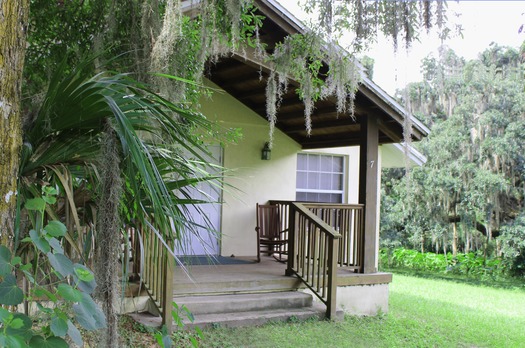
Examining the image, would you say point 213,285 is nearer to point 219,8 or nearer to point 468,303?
point 219,8

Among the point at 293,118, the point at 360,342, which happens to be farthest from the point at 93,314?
the point at 293,118

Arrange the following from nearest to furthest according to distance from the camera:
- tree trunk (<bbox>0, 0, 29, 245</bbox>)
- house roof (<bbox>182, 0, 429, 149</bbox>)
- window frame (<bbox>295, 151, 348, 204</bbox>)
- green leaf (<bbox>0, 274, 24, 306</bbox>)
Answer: green leaf (<bbox>0, 274, 24, 306</bbox>) < tree trunk (<bbox>0, 0, 29, 245</bbox>) < house roof (<bbox>182, 0, 429, 149</bbox>) < window frame (<bbox>295, 151, 348, 204</bbox>)

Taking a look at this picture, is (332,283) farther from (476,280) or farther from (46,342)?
(476,280)

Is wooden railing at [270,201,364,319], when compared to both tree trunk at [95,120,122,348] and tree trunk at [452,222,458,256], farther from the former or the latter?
tree trunk at [452,222,458,256]

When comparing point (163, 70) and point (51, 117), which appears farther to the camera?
point (163, 70)

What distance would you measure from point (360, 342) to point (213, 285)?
70.9 inches

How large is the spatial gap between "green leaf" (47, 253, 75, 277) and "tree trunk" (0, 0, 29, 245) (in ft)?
1.00

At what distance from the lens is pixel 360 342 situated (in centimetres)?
562

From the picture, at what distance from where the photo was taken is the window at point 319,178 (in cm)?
994

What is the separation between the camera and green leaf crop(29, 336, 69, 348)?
1721 millimetres

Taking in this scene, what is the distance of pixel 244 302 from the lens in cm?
595

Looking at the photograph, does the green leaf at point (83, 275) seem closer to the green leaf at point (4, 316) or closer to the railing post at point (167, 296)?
the green leaf at point (4, 316)

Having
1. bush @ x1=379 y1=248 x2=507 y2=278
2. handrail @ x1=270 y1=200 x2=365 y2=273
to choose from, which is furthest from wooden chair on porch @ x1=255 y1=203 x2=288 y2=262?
bush @ x1=379 y1=248 x2=507 y2=278

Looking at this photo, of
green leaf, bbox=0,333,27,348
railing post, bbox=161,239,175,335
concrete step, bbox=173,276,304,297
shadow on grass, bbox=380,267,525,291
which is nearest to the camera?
green leaf, bbox=0,333,27,348
